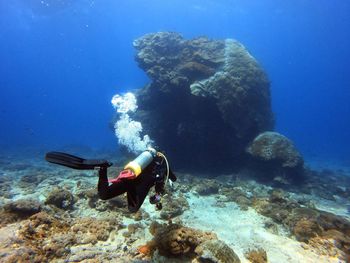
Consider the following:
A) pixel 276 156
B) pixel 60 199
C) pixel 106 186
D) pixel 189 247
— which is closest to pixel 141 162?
pixel 106 186

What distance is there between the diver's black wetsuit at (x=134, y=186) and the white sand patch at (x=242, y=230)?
12.1ft

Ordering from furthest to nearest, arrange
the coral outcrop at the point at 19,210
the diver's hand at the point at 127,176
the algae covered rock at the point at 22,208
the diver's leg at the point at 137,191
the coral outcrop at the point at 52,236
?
the algae covered rock at the point at 22,208 → the coral outcrop at the point at 19,210 → the coral outcrop at the point at 52,236 → the diver's leg at the point at 137,191 → the diver's hand at the point at 127,176

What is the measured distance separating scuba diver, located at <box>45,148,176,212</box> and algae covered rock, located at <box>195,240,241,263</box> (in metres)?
1.70

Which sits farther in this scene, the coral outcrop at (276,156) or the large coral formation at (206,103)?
the large coral formation at (206,103)

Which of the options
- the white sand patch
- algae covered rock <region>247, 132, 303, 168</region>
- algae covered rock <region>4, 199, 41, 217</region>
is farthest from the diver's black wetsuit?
algae covered rock <region>247, 132, 303, 168</region>

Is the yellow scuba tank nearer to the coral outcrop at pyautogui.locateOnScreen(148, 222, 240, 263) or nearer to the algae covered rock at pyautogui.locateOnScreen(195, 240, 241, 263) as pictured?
the coral outcrop at pyautogui.locateOnScreen(148, 222, 240, 263)

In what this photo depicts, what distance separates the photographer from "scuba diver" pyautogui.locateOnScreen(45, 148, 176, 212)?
4.84 meters

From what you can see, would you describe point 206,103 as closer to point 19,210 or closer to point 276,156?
point 276,156

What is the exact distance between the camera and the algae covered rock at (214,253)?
6.13 metres

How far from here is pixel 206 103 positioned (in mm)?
17656

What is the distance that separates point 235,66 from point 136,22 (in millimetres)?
93920

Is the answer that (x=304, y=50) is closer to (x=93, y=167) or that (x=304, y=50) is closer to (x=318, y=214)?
(x=318, y=214)

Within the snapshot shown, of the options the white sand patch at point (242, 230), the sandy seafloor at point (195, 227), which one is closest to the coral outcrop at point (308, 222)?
A: the sandy seafloor at point (195, 227)

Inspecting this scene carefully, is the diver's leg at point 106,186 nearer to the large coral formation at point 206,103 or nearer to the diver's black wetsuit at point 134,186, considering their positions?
the diver's black wetsuit at point 134,186
